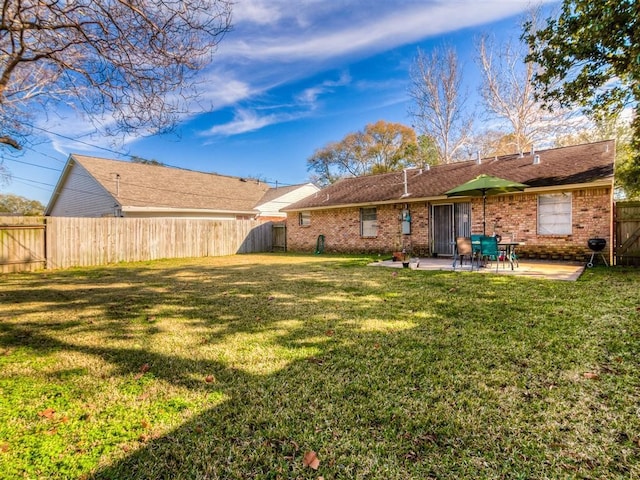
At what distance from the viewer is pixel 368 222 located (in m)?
15.7

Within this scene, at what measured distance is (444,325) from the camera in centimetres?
426

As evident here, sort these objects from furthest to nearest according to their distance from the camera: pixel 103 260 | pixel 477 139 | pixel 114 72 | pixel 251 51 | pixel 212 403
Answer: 1. pixel 477 139
2. pixel 103 260
3. pixel 251 51
4. pixel 114 72
5. pixel 212 403

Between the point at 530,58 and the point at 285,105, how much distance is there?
1413 centimetres

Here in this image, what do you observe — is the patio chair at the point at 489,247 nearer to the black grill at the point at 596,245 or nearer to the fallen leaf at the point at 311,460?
the black grill at the point at 596,245

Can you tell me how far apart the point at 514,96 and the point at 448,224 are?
13.2m

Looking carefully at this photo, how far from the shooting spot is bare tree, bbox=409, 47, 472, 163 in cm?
2173

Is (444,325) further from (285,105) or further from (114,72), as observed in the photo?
(285,105)

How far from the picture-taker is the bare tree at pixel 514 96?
19984mm

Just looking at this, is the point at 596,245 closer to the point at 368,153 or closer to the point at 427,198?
the point at 427,198

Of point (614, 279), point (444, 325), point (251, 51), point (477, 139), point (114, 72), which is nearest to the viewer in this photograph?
point (444, 325)

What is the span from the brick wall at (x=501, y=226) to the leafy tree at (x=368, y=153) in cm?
1598

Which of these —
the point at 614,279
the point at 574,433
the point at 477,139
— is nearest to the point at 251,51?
the point at 574,433

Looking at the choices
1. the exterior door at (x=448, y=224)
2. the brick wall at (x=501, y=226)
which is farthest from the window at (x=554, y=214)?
the exterior door at (x=448, y=224)

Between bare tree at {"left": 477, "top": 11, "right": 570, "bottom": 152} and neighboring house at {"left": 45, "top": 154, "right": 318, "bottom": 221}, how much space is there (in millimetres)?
16308
